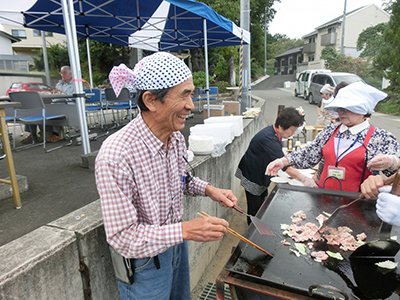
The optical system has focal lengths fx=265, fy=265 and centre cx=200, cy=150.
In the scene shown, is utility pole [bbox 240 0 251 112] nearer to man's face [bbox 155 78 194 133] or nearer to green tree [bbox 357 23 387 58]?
man's face [bbox 155 78 194 133]

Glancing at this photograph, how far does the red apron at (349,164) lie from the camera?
2.33 metres

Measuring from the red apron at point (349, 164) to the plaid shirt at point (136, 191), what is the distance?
1692 mm

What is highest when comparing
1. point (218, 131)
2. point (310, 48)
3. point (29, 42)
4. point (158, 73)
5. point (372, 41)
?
point (29, 42)

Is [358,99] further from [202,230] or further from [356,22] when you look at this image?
[356,22]

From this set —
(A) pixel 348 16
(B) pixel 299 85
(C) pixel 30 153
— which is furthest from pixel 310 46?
(C) pixel 30 153

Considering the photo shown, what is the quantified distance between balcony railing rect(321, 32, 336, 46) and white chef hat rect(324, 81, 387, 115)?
40.1 metres

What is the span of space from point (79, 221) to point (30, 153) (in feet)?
13.8

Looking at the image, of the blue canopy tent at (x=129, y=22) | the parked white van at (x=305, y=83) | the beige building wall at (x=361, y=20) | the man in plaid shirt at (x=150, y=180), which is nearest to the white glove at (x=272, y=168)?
the man in plaid shirt at (x=150, y=180)

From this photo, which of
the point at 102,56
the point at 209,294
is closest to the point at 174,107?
the point at 209,294

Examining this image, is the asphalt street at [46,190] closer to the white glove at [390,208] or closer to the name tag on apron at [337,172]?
the name tag on apron at [337,172]

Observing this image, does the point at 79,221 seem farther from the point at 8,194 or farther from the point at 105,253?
the point at 8,194

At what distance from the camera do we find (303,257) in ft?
5.37

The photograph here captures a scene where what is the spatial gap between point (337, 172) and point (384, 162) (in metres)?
0.45

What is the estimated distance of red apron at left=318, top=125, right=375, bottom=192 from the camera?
233 centimetres
